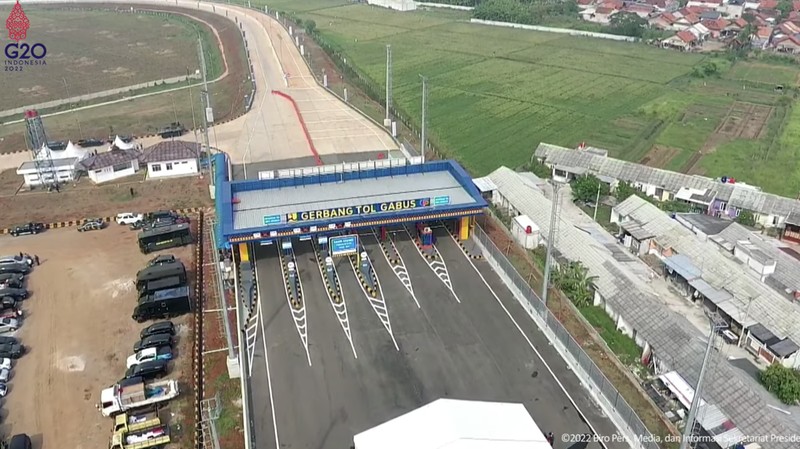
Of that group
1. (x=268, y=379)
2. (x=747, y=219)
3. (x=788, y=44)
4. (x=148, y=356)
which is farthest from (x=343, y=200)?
(x=788, y=44)

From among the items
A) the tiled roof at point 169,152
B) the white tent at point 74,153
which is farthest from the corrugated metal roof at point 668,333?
the white tent at point 74,153

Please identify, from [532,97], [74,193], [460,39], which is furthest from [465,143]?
[460,39]

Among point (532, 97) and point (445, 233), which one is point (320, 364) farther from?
point (532, 97)

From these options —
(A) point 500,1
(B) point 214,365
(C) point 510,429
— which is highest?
(A) point 500,1

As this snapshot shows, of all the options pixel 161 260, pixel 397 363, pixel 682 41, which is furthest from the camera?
pixel 682 41

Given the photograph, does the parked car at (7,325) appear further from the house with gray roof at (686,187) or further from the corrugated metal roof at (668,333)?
the house with gray roof at (686,187)

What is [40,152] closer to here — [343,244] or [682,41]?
[343,244]
